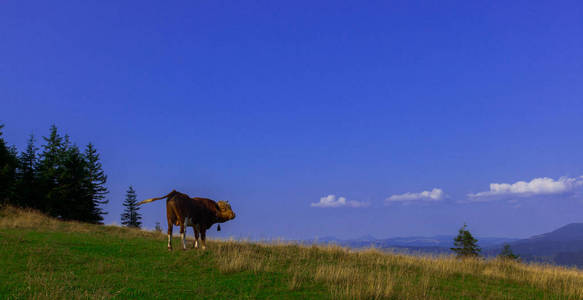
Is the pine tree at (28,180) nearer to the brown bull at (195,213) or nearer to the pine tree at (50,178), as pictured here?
the pine tree at (50,178)

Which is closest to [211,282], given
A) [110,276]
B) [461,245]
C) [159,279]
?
[159,279]

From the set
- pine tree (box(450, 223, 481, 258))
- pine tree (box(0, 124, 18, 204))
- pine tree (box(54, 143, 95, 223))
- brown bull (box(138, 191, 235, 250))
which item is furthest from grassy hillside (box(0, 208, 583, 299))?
pine tree (box(450, 223, 481, 258))

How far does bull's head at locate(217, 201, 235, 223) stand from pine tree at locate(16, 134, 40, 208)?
36.4 m

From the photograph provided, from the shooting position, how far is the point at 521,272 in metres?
18.4

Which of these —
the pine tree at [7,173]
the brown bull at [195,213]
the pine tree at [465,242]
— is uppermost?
the pine tree at [7,173]

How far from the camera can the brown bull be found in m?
16.9

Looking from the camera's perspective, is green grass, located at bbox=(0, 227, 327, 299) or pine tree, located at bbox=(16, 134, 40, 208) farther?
pine tree, located at bbox=(16, 134, 40, 208)

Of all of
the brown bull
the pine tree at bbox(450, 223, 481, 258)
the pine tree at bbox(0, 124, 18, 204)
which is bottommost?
the pine tree at bbox(450, 223, 481, 258)

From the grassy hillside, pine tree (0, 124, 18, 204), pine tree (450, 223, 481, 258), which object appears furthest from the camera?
pine tree (450, 223, 481, 258)

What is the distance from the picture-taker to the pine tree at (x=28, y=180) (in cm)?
4466

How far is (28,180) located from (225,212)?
39.1 metres

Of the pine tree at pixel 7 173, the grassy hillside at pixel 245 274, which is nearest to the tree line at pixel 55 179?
the pine tree at pixel 7 173

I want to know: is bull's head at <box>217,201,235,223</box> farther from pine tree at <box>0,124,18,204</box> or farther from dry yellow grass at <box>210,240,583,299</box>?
pine tree at <box>0,124,18,204</box>

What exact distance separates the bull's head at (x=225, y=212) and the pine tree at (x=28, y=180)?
36.4 m
